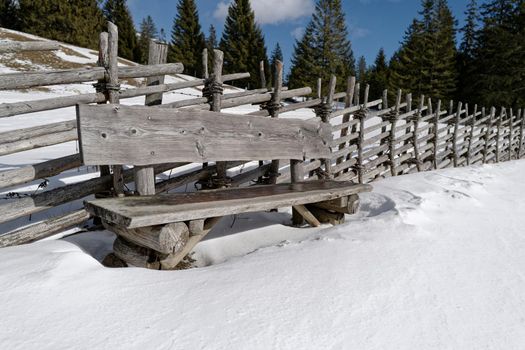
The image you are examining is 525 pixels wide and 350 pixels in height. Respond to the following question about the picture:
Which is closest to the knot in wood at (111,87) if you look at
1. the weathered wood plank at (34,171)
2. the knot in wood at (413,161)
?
the weathered wood plank at (34,171)

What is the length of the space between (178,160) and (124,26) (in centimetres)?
3864

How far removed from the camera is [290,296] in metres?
1.91

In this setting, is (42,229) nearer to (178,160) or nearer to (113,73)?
(178,160)

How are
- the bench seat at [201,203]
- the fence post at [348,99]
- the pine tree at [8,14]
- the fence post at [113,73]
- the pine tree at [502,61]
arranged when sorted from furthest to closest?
the pine tree at [8,14]
the pine tree at [502,61]
the fence post at [348,99]
the fence post at [113,73]
the bench seat at [201,203]

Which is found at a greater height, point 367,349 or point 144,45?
point 144,45

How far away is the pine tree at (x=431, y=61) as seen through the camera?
26453mm

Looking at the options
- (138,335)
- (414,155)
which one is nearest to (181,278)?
(138,335)

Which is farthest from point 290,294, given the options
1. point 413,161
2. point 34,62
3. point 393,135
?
point 34,62

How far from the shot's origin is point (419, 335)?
1.67 metres

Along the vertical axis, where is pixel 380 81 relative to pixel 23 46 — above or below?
above

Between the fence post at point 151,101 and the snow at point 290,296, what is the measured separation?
665 millimetres

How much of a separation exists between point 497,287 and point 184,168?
458cm

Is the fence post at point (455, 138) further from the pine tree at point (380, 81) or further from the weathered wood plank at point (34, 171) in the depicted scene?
the pine tree at point (380, 81)

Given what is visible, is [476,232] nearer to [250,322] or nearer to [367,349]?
[367,349]
